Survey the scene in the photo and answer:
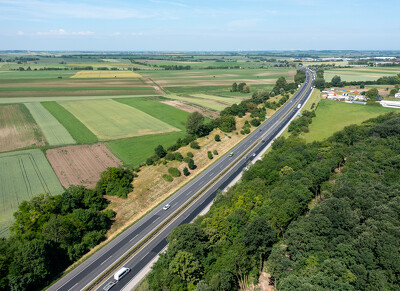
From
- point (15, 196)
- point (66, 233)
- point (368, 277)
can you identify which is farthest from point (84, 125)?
point (368, 277)

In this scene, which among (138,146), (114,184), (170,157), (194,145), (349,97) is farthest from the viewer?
(349,97)

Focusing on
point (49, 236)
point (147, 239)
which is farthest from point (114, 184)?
point (49, 236)

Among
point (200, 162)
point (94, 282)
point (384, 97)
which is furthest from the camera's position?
point (384, 97)

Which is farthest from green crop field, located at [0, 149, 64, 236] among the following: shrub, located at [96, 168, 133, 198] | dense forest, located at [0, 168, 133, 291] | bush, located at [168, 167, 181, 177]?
bush, located at [168, 167, 181, 177]

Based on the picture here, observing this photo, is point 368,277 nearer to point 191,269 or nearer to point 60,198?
point 191,269

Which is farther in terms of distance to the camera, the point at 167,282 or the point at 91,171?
the point at 91,171

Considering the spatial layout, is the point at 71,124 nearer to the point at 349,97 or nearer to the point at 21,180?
the point at 21,180
